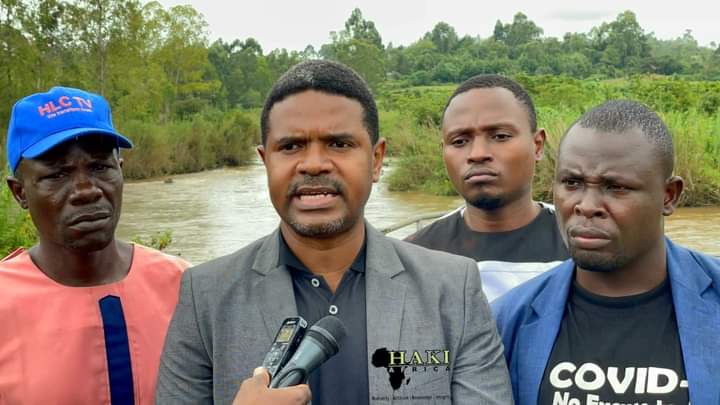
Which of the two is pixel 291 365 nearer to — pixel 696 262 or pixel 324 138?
pixel 324 138

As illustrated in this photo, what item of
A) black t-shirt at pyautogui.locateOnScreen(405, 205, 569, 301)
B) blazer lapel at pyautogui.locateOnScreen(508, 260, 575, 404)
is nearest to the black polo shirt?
blazer lapel at pyautogui.locateOnScreen(508, 260, 575, 404)

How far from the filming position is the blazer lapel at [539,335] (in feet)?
7.61

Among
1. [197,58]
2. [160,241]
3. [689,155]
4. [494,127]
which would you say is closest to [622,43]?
[197,58]

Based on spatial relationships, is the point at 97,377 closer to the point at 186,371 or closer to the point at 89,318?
the point at 89,318

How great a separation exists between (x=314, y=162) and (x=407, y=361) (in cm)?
54

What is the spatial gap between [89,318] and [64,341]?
0.31 feet

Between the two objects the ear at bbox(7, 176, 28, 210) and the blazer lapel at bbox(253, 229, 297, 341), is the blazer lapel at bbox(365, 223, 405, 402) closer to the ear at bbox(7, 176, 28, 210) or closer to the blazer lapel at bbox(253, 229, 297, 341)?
the blazer lapel at bbox(253, 229, 297, 341)

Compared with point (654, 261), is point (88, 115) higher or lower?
higher

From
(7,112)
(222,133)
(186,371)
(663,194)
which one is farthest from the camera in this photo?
(222,133)

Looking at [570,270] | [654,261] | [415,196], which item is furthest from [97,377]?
[415,196]

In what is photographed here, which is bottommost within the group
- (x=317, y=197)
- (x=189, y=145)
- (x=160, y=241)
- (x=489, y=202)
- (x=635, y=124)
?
(x=189, y=145)

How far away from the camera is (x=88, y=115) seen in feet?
8.44

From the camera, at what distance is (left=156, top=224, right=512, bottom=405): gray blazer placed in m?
2.05

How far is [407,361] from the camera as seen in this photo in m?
2.06
